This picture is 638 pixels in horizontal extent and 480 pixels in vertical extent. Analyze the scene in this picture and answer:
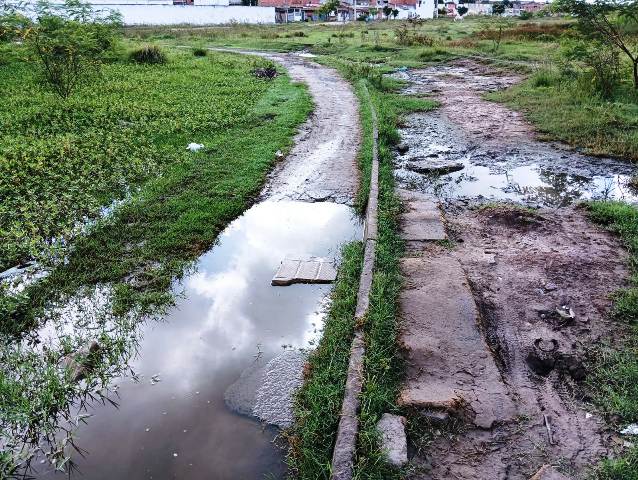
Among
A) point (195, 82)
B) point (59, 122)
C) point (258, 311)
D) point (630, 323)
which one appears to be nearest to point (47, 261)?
point (258, 311)

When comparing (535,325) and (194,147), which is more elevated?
(194,147)

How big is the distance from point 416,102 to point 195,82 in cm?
745

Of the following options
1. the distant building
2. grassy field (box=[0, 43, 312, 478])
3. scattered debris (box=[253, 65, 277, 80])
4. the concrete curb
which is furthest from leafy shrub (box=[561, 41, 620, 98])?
the distant building

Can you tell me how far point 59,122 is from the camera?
1077 cm

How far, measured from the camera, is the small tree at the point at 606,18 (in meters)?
11.3

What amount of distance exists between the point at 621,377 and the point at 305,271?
119 inches

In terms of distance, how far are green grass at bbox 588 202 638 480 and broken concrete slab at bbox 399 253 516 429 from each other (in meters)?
0.64

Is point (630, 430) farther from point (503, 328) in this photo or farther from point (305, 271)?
point (305, 271)

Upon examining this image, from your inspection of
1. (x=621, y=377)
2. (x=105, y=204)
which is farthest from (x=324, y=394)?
(x=105, y=204)

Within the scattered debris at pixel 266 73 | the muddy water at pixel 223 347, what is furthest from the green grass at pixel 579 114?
the scattered debris at pixel 266 73

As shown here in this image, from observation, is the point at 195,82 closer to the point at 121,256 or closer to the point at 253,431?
the point at 121,256

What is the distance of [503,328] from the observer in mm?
4145

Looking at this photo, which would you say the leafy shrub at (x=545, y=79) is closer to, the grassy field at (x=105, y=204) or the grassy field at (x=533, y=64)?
the grassy field at (x=533, y=64)

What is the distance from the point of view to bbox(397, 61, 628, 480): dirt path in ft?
10.0
